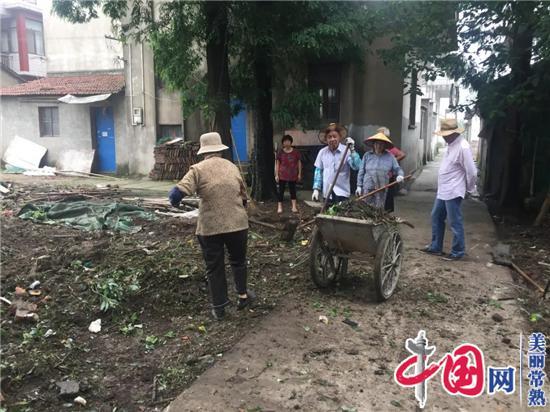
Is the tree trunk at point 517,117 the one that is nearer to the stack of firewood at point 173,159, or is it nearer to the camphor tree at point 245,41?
the camphor tree at point 245,41

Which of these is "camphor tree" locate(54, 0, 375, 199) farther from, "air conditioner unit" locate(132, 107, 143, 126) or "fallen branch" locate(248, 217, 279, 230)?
"air conditioner unit" locate(132, 107, 143, 126)

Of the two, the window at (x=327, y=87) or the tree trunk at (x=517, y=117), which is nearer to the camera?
the tree trunk at (x=517, y=117)

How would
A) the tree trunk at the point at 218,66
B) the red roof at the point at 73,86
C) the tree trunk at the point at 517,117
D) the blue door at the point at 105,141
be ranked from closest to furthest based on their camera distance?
the tree trunk at the point at 517,117 → the tree trunk at the point at 218,66 → the red roof at the point at 73,86 → the blue door at the point at 105,141

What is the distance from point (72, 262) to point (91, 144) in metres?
13.9

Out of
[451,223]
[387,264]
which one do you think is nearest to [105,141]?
[451,223]

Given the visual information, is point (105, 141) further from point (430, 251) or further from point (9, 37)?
point (430, 251)

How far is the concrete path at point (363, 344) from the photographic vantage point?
10.6 feet

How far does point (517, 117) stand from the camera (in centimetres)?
1009

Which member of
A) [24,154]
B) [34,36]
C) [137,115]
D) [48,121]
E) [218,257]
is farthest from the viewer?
[34,36]

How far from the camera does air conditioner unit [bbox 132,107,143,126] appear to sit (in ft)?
55.2

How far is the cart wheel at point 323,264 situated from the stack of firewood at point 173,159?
1094cm

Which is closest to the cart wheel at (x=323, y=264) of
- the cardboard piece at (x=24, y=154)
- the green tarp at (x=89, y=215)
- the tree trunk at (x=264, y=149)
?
the green tarp at (x=89, y=215)

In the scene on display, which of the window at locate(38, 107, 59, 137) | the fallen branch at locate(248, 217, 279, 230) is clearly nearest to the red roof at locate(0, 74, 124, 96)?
the window at locate(38, 107, 59, 137)

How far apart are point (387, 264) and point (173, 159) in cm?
1203
